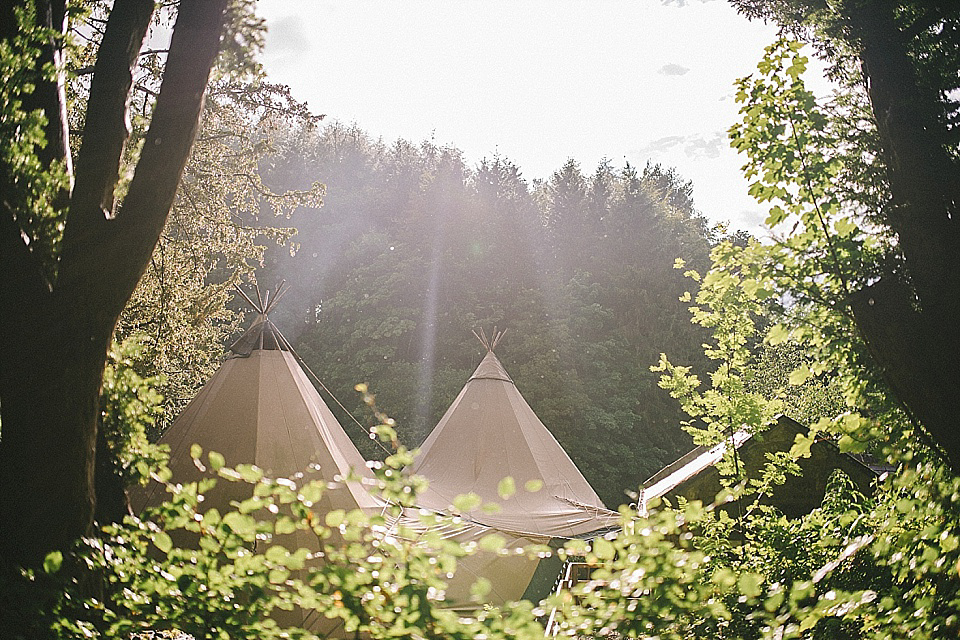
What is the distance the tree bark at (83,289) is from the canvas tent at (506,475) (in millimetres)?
4587

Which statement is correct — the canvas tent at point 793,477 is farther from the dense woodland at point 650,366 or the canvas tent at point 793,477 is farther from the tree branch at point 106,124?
the tree branch at point 106,124

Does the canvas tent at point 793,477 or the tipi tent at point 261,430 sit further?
the canvas tent at point 793,477

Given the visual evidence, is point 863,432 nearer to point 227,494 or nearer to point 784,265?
point 784,265

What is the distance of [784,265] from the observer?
173 cm

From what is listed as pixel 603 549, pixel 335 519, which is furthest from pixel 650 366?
pixel 335 519

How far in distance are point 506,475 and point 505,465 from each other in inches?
13.8

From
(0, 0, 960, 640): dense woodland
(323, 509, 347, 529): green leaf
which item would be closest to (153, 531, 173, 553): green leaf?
(0, 0, 960, 640): dense woodland

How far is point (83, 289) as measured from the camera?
6.09 ft

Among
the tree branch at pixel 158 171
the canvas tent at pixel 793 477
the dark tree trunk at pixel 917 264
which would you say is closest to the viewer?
the dark tree trunk at pixel 917 264

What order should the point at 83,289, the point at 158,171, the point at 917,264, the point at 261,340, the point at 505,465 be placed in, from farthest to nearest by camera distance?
the point at 505,465
the point at 261,340
the point at 158,171
the point at 83,289
the point at 917,264

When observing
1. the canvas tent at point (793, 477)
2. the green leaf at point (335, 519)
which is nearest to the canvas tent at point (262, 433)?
Answer: the canvas tent at point (793, 477)

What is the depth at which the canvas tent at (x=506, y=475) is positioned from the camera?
6516 millimetres

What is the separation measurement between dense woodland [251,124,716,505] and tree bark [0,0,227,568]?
39.3 feet

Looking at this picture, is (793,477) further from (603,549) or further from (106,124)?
(106,124)
